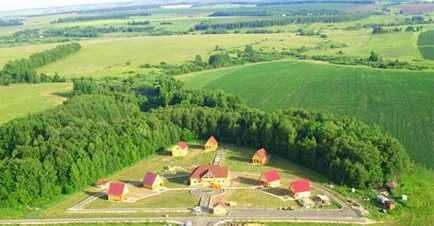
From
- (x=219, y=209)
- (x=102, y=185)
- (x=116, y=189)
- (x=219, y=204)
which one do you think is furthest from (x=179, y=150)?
(x=219, y=209)

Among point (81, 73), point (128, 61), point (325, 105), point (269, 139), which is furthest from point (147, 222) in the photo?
point (128, 61)

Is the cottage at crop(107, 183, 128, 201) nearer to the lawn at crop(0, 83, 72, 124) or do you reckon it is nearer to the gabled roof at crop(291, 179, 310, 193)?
the gabled roof at crop(291, 179, 310, 193)

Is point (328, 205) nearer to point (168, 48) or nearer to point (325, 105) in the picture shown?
point (325, 105)

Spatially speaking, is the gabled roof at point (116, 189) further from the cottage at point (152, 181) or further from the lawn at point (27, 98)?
the lawn at point (27, 98)

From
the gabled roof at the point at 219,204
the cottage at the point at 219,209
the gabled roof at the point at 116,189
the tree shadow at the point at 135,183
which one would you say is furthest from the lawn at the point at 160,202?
the tree shadow at the point at 135,183

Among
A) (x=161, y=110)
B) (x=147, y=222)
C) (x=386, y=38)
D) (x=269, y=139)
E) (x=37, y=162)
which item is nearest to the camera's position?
(x=147, y=222)

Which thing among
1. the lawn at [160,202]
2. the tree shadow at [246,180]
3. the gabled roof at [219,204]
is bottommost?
the lawn at [160,202]
